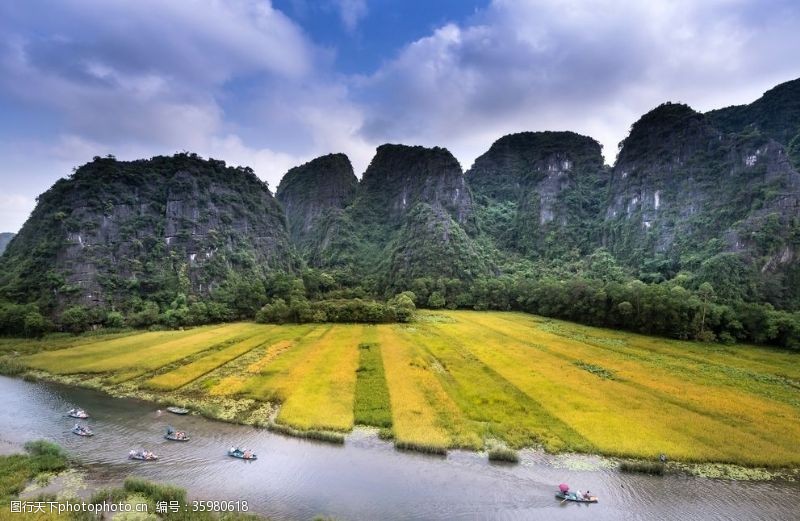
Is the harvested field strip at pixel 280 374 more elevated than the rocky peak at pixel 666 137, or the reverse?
the rocky peak at pixel 666 137

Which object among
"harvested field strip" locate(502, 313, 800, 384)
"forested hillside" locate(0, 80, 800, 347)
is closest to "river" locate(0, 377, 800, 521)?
"harvested field strip" locate(502, 313, 800, 384)

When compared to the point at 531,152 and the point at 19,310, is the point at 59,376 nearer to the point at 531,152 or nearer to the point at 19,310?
the point at 19,310

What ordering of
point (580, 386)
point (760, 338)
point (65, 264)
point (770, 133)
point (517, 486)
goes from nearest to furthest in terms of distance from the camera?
point (517, 486)
point (580, 386)
point (760, 338)
point (65, 264)
point (770, 133)

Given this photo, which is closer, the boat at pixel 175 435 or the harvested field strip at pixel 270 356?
the boat at pixel 175 435

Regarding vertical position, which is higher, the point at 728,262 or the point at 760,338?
the point at 728,262

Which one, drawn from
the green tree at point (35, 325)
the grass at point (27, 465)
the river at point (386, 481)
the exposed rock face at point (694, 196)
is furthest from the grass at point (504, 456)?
the exposed rock face at point (694, 196)

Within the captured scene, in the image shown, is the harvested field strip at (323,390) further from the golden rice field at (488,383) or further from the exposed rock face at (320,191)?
the exposed rock face at (320,191)

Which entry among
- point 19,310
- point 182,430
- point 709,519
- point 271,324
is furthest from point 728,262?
point 19,310
